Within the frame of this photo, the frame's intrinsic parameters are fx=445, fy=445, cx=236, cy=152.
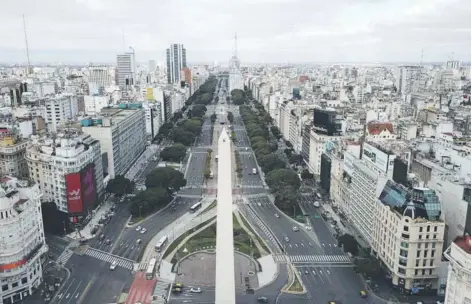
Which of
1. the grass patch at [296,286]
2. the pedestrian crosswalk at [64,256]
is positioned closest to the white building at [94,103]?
the pedestrian crosswalk at [64,256]

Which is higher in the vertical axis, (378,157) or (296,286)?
(378,157)

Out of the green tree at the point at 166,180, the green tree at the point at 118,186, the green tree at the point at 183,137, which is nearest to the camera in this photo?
the green tree at the point at 118,186

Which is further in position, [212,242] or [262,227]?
[262,227]

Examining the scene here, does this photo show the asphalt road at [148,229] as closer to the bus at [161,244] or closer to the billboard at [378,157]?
the bus at [161,244]

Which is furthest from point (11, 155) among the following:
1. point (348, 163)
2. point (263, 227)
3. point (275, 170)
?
point (348, 163)

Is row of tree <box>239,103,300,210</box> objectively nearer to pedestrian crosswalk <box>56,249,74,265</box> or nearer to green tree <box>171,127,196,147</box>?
green tree <box>171,127,196,147</box>

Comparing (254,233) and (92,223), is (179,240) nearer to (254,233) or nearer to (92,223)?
(254,233)
